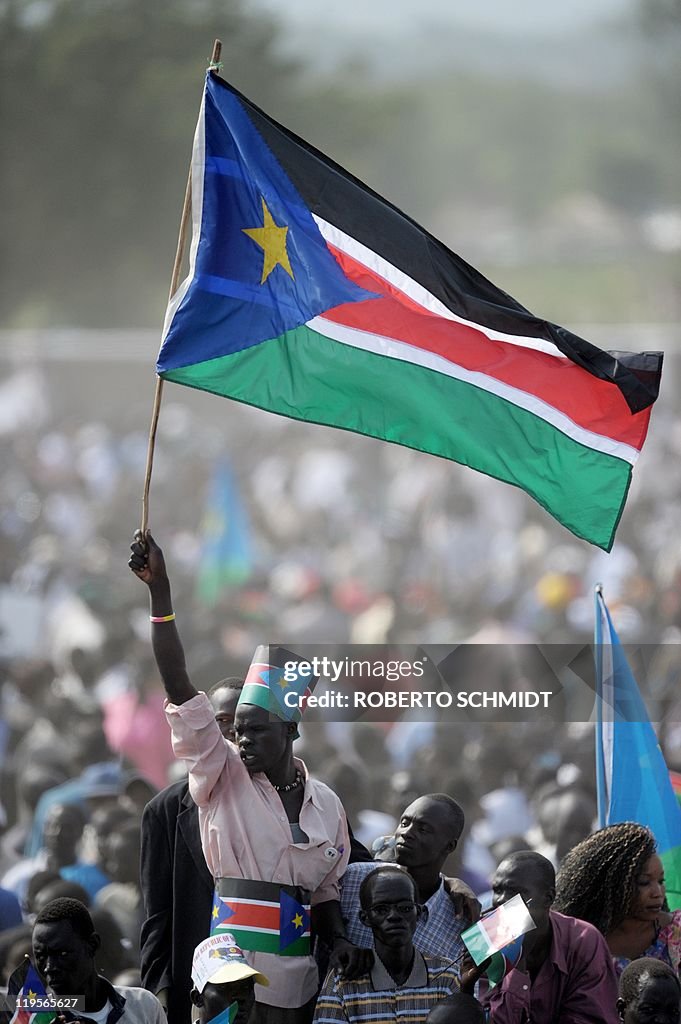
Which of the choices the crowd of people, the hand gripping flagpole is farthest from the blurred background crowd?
the hand gripping flagpole

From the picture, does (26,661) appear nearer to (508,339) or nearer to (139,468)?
(508,339)

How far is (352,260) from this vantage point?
5.19 m

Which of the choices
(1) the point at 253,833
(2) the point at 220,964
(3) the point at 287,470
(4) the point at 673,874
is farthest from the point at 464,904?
(3) the point at 287,470

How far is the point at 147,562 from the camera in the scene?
14.4 ft

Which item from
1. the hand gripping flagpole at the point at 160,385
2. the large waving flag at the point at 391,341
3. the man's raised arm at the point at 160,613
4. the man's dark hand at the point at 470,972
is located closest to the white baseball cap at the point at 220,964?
the man's dark hand at the point at 470,972

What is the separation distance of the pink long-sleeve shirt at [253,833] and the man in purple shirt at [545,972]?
463mm

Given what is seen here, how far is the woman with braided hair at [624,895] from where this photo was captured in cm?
467

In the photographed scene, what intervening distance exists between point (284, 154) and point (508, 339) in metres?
0.89

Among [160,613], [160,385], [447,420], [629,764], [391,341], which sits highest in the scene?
[391,341]

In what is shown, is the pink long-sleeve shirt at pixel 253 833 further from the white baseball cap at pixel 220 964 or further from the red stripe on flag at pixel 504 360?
the red stripe on flag at pixel 504 360

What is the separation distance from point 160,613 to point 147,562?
5.4 inches

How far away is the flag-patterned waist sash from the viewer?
4.25 metres

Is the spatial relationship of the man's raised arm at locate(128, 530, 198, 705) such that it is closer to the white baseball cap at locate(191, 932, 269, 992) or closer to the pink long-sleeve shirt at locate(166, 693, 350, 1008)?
the pink long-sleeve shirt at locate(166, 693, 350, 1008)

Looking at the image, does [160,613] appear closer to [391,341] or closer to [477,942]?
[477,942]
